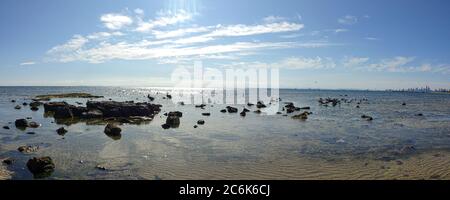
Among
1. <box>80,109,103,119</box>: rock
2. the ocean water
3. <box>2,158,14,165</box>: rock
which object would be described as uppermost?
<box>80,109,103,119</box>: rock

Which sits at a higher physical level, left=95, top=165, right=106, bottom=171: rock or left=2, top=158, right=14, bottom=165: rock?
left=2, top=158, right=14, bottom=165: rock

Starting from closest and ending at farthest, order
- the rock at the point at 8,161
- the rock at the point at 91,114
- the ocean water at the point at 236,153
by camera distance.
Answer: the ocean water at the point at 236,153
the rock at the point at 8,161
the rock at the point at 91,114

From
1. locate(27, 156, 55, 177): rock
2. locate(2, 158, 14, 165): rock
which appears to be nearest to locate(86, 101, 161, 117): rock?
locate(2, 158, 14, 165): rock

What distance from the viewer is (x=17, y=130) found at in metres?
30.2

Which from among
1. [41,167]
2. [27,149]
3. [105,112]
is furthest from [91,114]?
[41,167]

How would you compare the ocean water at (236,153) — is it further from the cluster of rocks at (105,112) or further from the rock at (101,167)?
the cluster of rocks at (105,112)

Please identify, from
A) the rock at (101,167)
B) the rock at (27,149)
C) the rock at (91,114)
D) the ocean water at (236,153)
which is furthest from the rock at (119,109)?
the rock at (101,167)

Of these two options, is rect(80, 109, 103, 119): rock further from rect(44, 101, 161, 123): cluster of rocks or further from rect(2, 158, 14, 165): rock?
rect(2, 158, 14, 165): rock

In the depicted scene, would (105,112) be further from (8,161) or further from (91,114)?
(8,161)

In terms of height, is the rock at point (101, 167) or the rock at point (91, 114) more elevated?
the rock at point (91, 114)

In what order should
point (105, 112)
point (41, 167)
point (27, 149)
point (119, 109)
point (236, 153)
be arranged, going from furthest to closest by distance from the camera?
1. point (119, 109)
2. point (105, 112)
3. point (236, 153)
4. point (27, 149)
5. point (41, 167)
